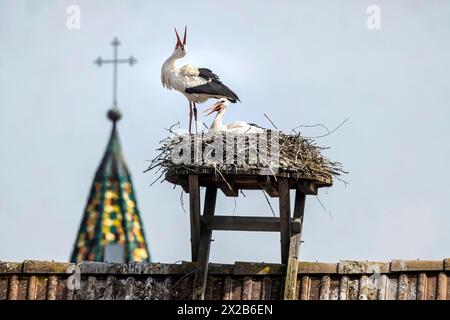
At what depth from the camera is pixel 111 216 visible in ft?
119

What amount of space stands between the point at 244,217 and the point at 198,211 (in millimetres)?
450

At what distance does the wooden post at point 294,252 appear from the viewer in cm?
2220

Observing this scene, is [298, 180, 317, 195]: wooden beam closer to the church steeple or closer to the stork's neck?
the stork's neck

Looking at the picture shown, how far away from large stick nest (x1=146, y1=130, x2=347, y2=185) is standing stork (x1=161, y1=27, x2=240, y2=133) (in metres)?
2.34

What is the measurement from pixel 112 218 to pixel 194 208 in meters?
13.4

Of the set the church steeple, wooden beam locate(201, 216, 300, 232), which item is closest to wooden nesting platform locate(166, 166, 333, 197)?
wooden beam locate(201, 216, 300, 232)

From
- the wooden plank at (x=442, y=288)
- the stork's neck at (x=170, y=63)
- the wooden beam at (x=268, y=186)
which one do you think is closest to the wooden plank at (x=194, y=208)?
the wooden beam at (x=268, y=186)

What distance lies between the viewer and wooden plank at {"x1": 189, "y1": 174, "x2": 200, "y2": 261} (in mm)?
22672

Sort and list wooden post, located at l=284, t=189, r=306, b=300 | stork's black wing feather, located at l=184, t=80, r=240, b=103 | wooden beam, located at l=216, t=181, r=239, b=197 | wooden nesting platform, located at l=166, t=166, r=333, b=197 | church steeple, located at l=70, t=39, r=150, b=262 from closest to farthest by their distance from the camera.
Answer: wooden post, located at l=284, t=189, r=306, b=300, wooden nesting platform, located at l=166, t=166, r=333, b=197, wooden beam, located at l=216, t=181, r=239, b=197, stork's black wing feather, located at l=184, t=80, r=240, b=103, church steeple, located at l=70, t=39, r=150, b=262

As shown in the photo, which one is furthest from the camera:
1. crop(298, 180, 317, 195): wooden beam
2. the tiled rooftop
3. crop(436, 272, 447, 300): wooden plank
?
crop(298, 180, 317, 195): wooden beam

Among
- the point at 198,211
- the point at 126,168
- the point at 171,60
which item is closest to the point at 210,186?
the point at 198,211

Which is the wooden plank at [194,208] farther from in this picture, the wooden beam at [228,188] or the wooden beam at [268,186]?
the wooden beam at [268,186]

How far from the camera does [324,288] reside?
2234cm
